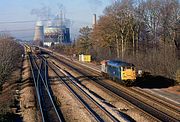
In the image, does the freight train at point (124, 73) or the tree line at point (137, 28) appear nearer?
the freight train at point (124, 73)

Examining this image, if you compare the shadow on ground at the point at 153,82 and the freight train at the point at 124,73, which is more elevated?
the freight train at the point at 124,73

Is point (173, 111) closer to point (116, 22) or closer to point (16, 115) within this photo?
point (16, 115)

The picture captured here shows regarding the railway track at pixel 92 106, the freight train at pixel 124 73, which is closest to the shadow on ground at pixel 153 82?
the freight train at pixel 124 73

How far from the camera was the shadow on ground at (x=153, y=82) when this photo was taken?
36094 mm

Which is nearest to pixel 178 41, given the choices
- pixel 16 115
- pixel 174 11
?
pixel 174 11

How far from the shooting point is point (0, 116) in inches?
826

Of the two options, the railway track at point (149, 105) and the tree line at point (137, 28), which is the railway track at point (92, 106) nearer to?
the railway track at point (149, 105)

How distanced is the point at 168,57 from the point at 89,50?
48823mm

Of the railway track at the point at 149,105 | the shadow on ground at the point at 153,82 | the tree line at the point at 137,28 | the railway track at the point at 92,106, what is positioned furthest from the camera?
the tree line at the point at 137,28

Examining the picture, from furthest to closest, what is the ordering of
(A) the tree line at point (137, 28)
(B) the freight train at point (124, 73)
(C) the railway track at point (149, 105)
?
1. (A) the tree line at point (137, 28)
2. (B) the freight train at point (124, 73)
3. (C) the railway track at point (149, 105)

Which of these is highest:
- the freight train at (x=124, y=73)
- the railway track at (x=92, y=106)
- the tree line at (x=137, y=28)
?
the tree line at (x=137, y=28)

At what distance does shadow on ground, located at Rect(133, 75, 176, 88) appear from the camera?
36.1m

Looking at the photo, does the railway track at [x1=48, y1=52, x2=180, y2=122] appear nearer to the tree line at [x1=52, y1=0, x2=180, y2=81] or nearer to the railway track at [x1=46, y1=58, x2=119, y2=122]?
the railway track at [x1=46, y1=58, x2=119, y2=122]

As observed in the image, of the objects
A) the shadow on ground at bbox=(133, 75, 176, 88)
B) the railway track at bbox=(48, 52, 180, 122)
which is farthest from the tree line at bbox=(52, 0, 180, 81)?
the railway track at bbox=(48, 52, 180, 122)
